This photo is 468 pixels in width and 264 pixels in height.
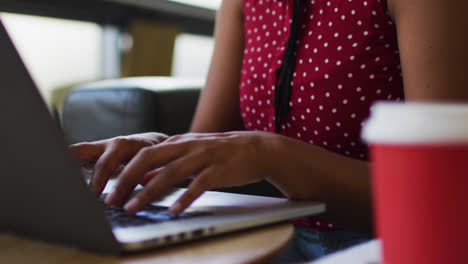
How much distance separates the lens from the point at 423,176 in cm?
29

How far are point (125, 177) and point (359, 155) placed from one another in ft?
1.57

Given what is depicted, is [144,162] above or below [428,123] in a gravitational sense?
below

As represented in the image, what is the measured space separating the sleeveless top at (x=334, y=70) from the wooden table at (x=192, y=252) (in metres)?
0.44

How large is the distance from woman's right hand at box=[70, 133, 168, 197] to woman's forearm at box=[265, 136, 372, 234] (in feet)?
0.62

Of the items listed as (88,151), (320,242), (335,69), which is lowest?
(320,242)

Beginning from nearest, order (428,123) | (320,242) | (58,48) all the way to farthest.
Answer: (428,123), (320,242), (58,48)

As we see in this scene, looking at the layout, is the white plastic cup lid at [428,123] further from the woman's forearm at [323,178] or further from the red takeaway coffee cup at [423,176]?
the woman's forearm at [323,178]

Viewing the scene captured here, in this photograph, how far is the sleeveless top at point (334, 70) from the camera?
853 millimetres

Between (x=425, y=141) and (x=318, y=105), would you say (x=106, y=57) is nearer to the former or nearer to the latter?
(x=318, y=105)

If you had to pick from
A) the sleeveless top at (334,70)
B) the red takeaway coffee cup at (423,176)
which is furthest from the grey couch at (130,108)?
the red takeaway coffee cup at (423,176)

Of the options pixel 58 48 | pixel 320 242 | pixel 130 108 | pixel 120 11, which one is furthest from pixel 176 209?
pixel 120 11

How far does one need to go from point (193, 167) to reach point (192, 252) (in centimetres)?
11

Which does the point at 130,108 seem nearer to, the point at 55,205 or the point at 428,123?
the point at 55,205

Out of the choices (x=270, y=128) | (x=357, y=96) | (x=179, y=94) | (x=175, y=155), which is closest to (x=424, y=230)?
(x=175, y=155)
